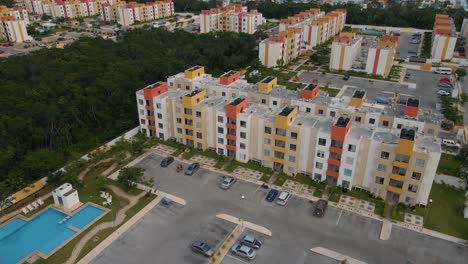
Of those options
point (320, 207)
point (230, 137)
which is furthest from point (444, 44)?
point (320, 207)

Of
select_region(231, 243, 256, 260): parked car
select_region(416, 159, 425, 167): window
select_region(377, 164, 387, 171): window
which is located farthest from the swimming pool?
select_region(416, 159, 425, 167): window

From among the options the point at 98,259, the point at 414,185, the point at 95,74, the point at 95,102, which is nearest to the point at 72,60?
the point at 95,74

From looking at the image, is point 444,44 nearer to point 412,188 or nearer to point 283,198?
point 412,188

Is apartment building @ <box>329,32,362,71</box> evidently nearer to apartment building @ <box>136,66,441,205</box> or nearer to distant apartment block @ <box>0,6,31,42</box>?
apartment building @ <box>136,66,441,205</box>

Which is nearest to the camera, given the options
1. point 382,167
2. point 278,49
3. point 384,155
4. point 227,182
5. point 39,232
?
point 39,232

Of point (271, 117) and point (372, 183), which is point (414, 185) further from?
point (271, 117)

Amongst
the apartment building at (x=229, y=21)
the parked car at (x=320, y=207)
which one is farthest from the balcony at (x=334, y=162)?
the apartment building at (x=229, y=21)

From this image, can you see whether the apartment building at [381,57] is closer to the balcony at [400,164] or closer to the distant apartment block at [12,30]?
the balcony at [400,164]
